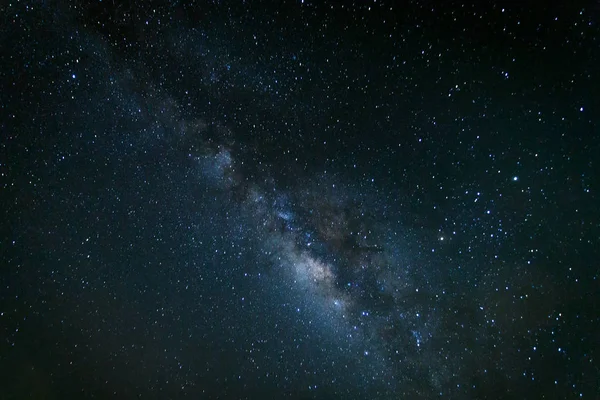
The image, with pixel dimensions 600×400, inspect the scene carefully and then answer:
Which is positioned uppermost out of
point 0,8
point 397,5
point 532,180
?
point 397,5

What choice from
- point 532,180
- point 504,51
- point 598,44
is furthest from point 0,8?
point 532,180

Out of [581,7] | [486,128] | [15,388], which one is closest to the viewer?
[581,7]

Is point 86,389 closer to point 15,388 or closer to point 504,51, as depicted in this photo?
point 15,388

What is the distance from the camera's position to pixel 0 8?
90.2 inches

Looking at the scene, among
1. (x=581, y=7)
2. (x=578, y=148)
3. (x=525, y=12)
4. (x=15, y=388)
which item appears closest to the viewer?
(x=581, y=7)

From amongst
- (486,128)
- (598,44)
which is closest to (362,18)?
(486,128)

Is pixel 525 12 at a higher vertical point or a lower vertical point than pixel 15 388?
higher

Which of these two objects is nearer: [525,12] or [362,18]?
[525,12]

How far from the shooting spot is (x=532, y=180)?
94.1 inches

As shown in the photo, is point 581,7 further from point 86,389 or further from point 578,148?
point 86,389

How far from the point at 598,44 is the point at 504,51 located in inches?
17.4

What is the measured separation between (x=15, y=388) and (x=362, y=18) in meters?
5.92

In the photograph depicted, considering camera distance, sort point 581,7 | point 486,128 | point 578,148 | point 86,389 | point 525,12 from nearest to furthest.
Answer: point 581,7
point 525,12
point 578,148
point 486,128
point 86,389

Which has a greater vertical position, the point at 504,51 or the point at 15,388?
the point at 504,51
